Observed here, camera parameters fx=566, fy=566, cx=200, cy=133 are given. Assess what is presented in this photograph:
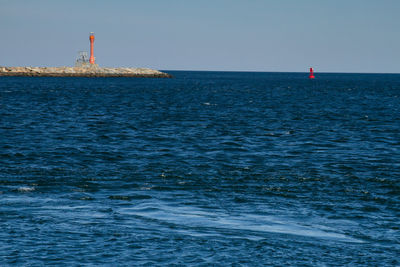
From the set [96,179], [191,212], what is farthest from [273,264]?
[96,179]

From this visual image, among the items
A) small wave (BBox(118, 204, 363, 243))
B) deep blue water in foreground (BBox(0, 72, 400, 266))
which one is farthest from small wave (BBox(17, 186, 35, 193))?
small wave (BBox(118, 204, 363, 243))

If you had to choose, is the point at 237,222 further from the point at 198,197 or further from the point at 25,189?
the point at 25,189

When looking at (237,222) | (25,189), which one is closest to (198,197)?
(237,222)

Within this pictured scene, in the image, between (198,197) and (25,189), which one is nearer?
(198,197)

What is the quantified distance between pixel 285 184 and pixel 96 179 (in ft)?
21.5

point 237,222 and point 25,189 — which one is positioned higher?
point 237,222

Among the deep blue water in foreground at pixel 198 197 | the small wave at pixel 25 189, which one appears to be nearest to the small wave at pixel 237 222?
the deep blue water in foreground at pixel 198 197

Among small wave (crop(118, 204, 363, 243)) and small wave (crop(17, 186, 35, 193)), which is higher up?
small wave (crop(118, 204, 363, 243))

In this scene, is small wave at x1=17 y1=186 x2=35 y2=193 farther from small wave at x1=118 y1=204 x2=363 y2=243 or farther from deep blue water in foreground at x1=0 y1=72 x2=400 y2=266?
small wave at x1=118 y1=204 x2=363 y2=243

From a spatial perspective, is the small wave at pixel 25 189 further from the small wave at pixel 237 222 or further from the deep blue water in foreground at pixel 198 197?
the small wave at pixel 237 222

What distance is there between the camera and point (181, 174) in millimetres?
21156

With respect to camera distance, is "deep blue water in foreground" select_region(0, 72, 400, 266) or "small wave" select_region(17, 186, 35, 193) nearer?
"deep blue water in foreground" select_region(0, 72, 400, 266)

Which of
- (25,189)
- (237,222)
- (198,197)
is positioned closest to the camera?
(237,222)

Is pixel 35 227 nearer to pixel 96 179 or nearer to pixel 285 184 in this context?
pixel 96 179
